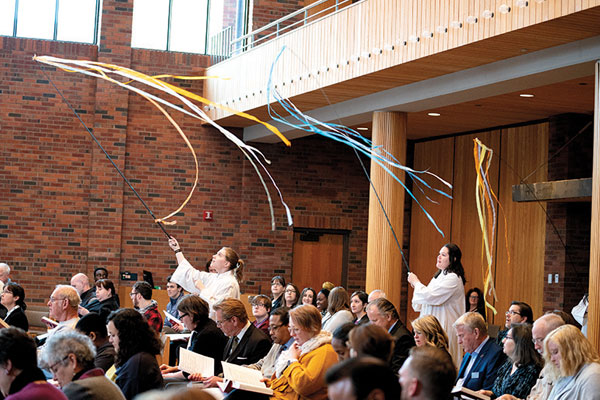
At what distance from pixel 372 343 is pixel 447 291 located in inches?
167

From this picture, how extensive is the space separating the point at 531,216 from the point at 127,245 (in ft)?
22.3

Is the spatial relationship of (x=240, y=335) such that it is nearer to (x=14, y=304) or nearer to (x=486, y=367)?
(x=486, y=367)

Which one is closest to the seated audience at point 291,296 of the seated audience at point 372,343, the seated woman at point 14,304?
the seated woman at point 14,304

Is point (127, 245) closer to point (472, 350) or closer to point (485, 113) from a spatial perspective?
point (485, 113)

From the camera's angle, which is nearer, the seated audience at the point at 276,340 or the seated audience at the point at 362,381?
the seated audience at the point at 362,381

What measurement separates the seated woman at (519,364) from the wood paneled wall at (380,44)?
2947 mm

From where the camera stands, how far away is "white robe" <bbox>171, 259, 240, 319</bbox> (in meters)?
8.58

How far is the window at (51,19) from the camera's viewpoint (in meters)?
14.1

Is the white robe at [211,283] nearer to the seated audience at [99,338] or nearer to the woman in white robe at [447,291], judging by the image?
the woman in white robe at [447,291]

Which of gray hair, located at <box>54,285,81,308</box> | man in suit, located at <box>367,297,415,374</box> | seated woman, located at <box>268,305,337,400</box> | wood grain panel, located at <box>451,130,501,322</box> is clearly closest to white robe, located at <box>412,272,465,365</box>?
man in suit, located at <box>367,297,415,374</box>

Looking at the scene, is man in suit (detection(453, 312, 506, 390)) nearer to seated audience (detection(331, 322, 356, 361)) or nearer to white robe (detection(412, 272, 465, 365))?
seated audience (detection(331, 322, 356, 361))

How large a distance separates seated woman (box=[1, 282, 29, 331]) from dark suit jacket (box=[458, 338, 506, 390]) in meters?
4.56

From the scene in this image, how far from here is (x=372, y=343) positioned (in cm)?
398

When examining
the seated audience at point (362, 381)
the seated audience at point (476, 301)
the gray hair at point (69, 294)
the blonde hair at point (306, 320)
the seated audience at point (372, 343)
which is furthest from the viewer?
the seated audience at point (476, 301)
